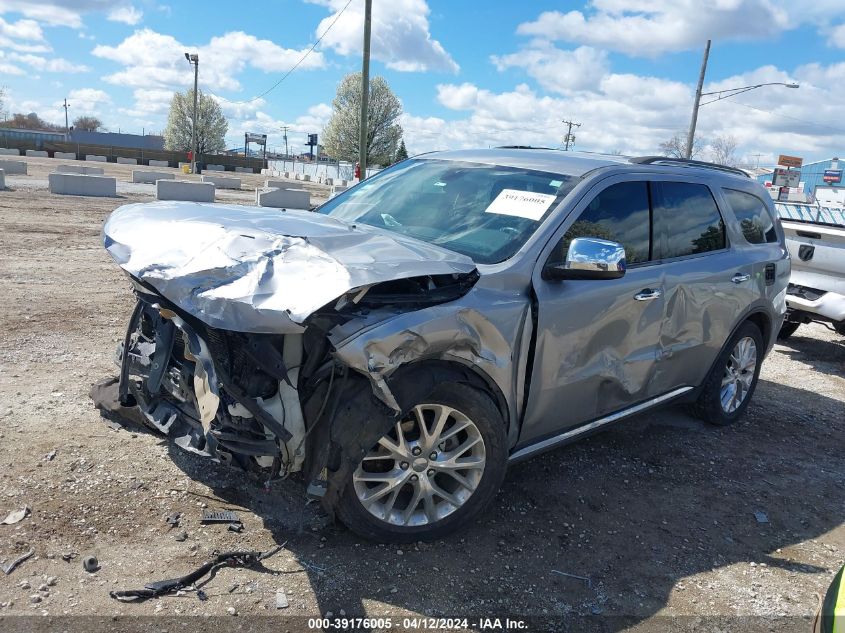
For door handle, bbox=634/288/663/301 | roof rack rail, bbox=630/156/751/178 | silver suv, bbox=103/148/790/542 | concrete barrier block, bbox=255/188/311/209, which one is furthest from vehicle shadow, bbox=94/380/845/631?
concrete barrier block, bbox=255/188/311/209

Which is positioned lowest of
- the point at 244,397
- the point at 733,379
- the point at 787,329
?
the point at 787,329

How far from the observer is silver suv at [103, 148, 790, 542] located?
2.69 meters

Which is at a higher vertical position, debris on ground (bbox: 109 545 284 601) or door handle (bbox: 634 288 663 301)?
door handle (bbox: 634 288 663 301)

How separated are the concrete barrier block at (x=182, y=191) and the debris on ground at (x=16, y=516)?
18.3 metres

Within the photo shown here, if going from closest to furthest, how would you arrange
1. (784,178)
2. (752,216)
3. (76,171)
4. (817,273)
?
(752,216) < (817,273) < (76,171) < (784,178)

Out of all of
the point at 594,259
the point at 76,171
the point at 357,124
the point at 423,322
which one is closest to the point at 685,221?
the point at 594,259

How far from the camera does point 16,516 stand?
122 inches

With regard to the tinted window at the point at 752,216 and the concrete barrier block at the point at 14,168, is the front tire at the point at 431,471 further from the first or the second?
the concrete barrier block at the point at 14,168

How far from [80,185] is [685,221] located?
20271 millimetres

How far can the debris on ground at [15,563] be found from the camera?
2754 millimetres

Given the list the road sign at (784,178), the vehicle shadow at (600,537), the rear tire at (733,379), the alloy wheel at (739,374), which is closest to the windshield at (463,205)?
the vehicle shadow at (600,537)

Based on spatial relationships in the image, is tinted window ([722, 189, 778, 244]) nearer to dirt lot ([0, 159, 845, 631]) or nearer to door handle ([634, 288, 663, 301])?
door handle ([634, 288, 663, 301])

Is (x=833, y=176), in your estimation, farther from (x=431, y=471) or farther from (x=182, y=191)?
(x=431, y=471)

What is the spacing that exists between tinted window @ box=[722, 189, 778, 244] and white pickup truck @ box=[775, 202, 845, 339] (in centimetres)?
228
